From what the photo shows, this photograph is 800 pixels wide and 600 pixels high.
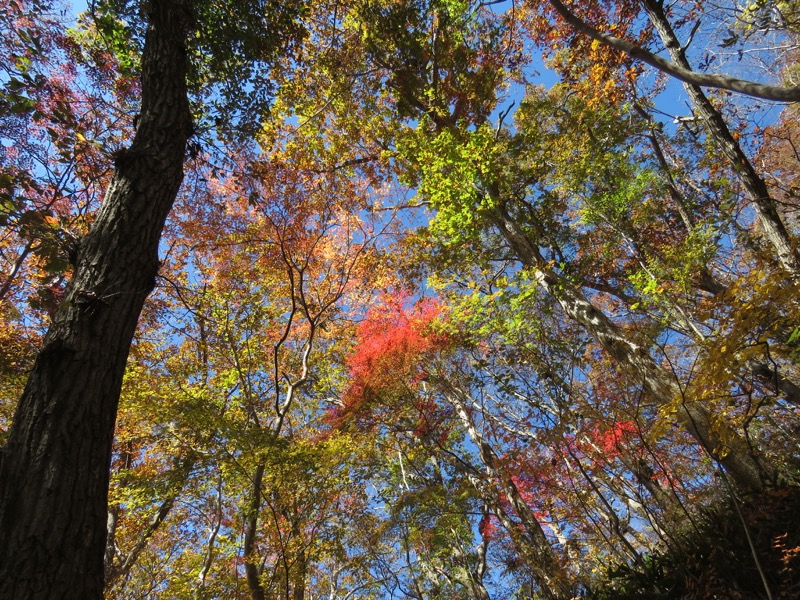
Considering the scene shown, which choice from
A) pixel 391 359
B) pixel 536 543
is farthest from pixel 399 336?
pixel 536 543

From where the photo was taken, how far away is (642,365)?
550 centimetres

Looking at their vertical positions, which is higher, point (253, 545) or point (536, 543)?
point (253, 545)

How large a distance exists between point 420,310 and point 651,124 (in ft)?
27.0

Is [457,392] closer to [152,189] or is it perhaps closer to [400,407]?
[400,407]

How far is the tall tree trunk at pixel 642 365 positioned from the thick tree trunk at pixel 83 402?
12.7 ft

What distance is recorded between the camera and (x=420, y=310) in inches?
454

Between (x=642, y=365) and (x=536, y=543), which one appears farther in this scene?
(x=536, y=543)

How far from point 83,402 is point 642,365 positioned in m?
6.21

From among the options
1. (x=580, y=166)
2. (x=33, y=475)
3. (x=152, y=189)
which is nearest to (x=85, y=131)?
(x=152, y=189)

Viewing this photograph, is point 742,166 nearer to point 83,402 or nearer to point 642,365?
point 642,365

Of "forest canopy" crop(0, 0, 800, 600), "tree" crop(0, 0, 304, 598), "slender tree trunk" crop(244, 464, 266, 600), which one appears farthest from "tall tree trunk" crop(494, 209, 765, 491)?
"slender tree trunk" crop(244, 464, 266, 600)

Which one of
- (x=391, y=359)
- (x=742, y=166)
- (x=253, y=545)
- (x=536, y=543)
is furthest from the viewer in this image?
(x=391, y=359)

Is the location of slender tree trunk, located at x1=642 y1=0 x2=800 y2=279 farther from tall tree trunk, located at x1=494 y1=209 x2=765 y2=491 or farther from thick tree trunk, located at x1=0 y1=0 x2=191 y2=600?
thick tree trunk, located at x1=0 y1=0 x2=191 y2=600

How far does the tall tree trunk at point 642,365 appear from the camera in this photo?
160 inches
